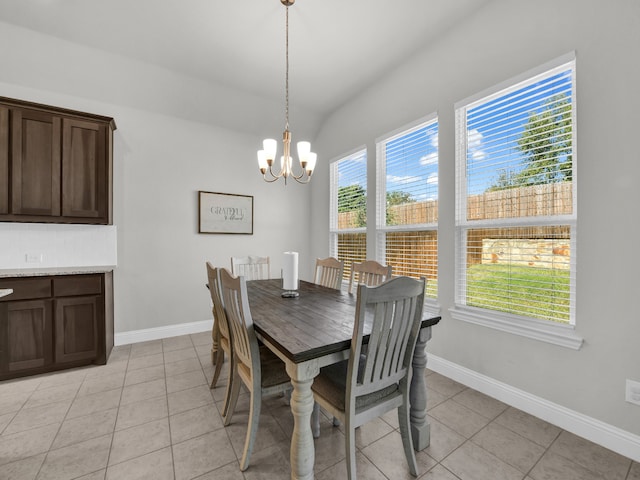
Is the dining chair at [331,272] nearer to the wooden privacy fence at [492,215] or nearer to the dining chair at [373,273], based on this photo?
the dining chair at [373,273]

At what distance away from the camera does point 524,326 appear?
7.03ft

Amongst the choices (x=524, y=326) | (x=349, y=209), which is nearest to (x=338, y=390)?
(x=524, y=326)

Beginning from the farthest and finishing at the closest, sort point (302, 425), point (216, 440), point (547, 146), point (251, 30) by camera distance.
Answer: point (251, 30) < point (547, 146) < point (216, 440) < point (302, 425)

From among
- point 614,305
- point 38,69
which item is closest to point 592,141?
point 614,305

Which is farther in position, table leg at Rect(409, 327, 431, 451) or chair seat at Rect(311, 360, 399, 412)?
table leg at Rect(409, 327, 431, 451)

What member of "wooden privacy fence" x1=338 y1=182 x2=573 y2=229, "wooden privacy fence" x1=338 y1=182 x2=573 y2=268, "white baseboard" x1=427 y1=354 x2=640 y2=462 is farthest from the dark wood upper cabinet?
"white baseboard" x1=427 y1=354 x2=640 y2=462

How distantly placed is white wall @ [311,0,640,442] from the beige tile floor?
313 mm

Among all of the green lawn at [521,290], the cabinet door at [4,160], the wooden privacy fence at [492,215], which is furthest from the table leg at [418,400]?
the cabinet door at [4,160]

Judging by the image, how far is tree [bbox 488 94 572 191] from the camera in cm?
200

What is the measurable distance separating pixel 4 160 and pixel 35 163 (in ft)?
0.67

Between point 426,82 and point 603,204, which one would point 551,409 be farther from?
point 426,82

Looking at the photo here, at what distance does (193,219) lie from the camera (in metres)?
3.90

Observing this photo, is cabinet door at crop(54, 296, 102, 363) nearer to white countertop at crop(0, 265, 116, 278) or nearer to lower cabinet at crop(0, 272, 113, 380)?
lower cabinet at crop(0, 272, 113, 380)

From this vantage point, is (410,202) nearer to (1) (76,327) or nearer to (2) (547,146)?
(2) (547,146)
